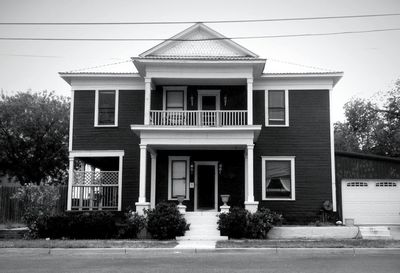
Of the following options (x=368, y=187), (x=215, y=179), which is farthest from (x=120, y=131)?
(x=368, y=187)

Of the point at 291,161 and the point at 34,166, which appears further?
the point at 34,166

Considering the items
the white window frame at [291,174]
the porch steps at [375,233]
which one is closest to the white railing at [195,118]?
the white window frame at [291,174]

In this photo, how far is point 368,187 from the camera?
22562 mm

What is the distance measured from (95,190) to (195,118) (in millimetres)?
5543

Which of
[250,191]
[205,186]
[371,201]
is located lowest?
[371,201]

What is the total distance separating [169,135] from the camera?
2006 centimetres

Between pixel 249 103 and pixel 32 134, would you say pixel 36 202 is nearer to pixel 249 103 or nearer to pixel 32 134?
pixel 249 103

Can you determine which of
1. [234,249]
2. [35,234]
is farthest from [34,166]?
[234,249]

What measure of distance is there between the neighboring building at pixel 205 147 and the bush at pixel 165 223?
3.22 metres

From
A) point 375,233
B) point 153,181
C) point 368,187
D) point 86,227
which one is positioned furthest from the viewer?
point 368,187

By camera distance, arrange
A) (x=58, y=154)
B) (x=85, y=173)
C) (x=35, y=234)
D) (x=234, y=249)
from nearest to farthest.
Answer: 1. (x=234, y=249)
2. (x=35, y=234)
3. (x=85, y=173)
4. (x=58, y=154)

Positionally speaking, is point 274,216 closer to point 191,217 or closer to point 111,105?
point 191,217

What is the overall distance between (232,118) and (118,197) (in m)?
6.18

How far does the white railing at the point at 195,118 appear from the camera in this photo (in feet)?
69.9
